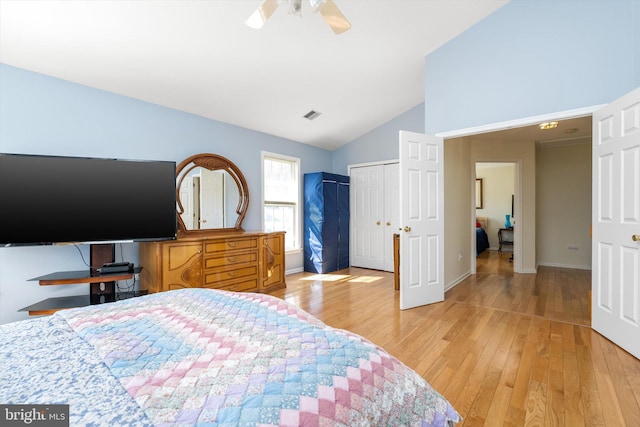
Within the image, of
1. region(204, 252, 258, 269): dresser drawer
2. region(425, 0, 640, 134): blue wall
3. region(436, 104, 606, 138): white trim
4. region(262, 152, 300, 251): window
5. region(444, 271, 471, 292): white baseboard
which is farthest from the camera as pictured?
region(262, 152, 300, 251): window

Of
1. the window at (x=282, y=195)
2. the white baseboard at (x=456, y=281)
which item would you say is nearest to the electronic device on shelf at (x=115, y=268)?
the window at (x=282, y=195)

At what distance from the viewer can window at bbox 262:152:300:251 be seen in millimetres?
4891

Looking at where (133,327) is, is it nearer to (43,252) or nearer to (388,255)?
(43,252)

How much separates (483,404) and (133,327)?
189 cm

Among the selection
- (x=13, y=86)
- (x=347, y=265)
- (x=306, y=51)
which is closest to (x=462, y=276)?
(x=347, y=265)

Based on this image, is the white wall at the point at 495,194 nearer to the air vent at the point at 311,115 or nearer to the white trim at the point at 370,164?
the white trim at the point at 370,164

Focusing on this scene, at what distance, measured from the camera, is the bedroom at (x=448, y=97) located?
259 centimetres

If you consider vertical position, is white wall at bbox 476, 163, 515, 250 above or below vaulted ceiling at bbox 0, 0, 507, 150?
below

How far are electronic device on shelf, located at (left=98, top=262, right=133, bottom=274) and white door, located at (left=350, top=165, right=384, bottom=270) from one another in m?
3.96

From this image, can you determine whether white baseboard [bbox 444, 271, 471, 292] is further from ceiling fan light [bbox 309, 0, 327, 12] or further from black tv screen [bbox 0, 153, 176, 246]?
ceiling fan light [bbox 309, 0, 327, 12]

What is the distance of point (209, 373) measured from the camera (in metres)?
0.81

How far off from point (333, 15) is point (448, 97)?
219 centimetres

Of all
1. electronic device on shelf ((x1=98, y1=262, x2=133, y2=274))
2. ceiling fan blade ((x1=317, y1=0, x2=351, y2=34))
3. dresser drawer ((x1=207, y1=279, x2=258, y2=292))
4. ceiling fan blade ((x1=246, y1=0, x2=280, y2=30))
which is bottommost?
dresser drawer ((x1=207, y1=279, x2=258, y2=292))

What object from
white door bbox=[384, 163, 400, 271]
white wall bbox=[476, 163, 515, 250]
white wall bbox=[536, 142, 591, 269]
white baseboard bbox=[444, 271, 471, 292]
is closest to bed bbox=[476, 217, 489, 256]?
white wall bbox=[476, 163, 515, 250]
